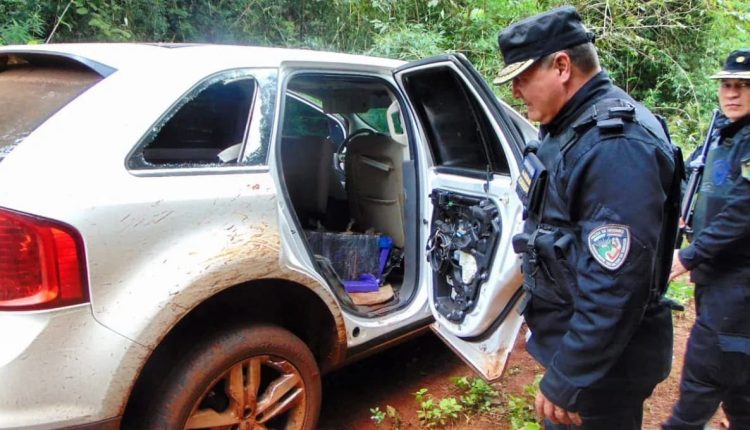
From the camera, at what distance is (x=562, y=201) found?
1.40m

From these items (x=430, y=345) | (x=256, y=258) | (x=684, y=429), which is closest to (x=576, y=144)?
(x=256, y=258)

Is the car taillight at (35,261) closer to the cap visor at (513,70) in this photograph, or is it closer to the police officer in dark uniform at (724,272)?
A: the cap visor at (513,70)

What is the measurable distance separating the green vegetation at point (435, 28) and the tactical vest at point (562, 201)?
4635 millimetres

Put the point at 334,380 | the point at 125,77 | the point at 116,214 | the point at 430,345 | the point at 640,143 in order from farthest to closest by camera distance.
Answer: the point at 430,345 < the point at 334,380 < the point at 125,77 < the point at 116,214 < the point at 640,143

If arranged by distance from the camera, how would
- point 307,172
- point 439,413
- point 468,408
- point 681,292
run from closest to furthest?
point 439,413 → point 468,408 → point 307,172 → point 681,292

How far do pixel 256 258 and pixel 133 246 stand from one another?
426 millimetres

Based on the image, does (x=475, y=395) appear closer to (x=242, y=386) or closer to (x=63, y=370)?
(x=242, y=386)

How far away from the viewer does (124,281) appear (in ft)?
5.42

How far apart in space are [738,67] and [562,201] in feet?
4.94

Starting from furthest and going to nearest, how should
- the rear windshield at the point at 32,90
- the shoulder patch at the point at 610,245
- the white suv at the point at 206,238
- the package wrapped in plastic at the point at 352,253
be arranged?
the package wrapped in plastic at the point at 352,253, the rear windshield at the point at 32,90, the white suv at the point at 206,238, the shoulder patch at the point at 610,245

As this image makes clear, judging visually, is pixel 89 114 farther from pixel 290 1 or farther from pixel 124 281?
pixel 290 1

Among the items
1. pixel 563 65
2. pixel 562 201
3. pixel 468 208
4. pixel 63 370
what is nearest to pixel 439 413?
pixel 468 208

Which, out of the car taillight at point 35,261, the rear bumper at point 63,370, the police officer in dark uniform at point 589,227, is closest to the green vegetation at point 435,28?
the car taillight at point 35,261

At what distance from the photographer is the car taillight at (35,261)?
1.47m
